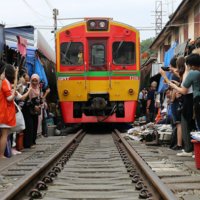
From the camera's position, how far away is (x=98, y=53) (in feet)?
35.4

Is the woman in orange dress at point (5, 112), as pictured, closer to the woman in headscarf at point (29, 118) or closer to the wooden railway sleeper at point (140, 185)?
the woman in headscarf at point (29, 118)

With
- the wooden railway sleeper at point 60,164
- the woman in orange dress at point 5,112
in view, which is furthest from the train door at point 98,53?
the wooden railway sleeper at point 60,164

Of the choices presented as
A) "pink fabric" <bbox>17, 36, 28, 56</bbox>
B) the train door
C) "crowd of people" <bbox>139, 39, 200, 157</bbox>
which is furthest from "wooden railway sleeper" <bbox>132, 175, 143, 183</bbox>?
the train door

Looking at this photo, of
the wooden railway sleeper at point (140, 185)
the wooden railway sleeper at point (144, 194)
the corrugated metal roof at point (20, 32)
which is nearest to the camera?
the wooden railway sleeper at point (144, 194)

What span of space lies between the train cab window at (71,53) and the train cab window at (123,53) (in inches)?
42.2

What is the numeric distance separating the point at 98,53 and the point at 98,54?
3cm

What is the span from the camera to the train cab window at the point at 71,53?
10.8 metres

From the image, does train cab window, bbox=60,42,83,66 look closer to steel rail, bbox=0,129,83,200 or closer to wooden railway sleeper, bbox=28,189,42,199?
steel rail, bbox=0,129,83,200

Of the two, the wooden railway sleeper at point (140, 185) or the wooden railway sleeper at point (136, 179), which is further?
the wooden railway sleeper at point (136, 179)

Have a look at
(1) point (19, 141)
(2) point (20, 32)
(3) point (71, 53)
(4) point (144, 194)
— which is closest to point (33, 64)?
(3) point (71, 53)

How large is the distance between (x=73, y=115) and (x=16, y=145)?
146 inches

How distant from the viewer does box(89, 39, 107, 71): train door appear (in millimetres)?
10719

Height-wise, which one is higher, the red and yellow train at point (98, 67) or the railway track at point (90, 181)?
the red and yellow train at point (98, 67)

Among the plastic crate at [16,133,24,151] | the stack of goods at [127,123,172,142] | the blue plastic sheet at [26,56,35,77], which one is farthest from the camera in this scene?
the blue plastic sheet at [26,56,35,77]
